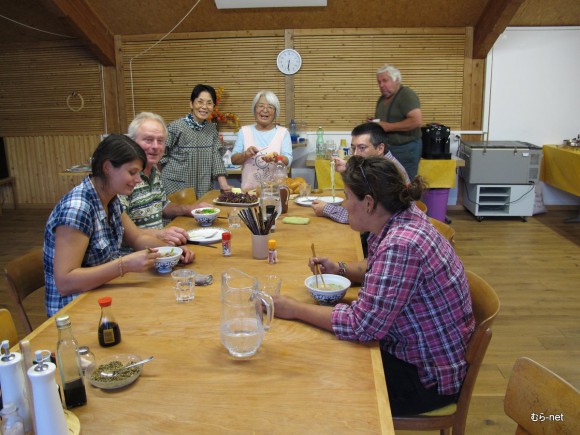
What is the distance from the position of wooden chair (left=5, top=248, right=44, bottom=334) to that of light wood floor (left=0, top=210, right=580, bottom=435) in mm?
1703

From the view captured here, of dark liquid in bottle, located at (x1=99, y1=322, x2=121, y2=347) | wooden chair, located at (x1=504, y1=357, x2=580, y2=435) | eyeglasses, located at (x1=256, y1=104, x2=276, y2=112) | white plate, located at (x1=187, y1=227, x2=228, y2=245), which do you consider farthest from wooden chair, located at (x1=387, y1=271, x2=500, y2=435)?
eyeglasses, located at (x1=256, y1=104, x2=276, y2=112)

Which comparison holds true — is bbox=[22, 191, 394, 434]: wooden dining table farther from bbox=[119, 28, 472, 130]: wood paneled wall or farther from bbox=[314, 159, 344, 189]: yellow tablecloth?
bbox=[119, 28, 472, 130]: wood paneled wall

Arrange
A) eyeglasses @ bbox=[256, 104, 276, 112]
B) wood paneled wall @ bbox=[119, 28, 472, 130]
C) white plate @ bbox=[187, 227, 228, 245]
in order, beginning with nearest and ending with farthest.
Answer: white plate @ bbox=[187, 227, 228, 245] < eyeglasses @ bbox=[256, 104, 276, 112] < wood paneled wall @ bbox=[119, 28, 472, 130]

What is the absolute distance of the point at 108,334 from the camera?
4.88 feet

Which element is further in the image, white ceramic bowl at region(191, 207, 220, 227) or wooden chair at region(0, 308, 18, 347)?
white ceramic bowl at region(191, 207, 220, 227)

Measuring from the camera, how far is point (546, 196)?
6.62 meters

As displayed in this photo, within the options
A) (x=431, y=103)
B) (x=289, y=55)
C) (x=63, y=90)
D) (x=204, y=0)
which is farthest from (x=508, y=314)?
(x=63, y=90)

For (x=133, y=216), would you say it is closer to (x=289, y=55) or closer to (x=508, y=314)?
(x=508, y=314)

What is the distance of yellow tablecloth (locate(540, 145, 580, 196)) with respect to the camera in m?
5.67

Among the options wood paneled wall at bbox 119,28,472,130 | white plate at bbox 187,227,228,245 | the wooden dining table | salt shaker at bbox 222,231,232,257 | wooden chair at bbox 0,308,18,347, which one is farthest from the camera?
wood paneled wall at bbox 119,28,472,130

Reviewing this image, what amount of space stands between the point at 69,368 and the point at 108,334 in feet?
0.84

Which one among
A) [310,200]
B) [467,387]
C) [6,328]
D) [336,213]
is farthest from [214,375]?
[310,200]

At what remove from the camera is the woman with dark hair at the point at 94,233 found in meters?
1.89

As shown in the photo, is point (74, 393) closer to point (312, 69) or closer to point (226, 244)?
point (226, 244)
